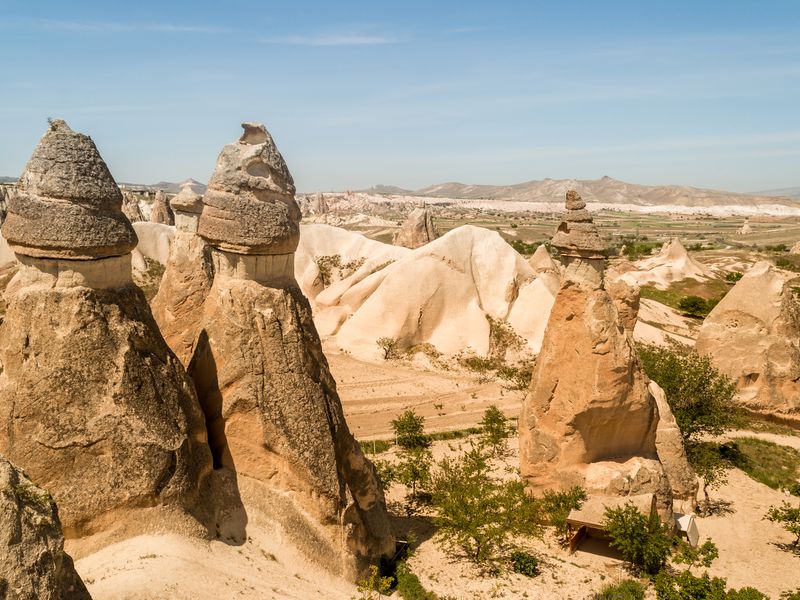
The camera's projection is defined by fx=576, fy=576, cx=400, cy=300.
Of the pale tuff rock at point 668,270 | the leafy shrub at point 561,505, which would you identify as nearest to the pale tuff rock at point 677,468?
the leafy shrub at point 561,505

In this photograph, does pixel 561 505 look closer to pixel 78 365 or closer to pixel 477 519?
pixel 477 519

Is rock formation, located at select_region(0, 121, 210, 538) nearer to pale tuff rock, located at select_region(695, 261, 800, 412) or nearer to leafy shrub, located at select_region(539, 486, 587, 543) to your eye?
leafy shrub, located at select_region(539, 486, 587, 543)

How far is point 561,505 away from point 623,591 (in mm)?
2741

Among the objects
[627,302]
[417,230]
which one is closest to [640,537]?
[627,302]

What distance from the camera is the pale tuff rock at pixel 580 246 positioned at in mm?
14875

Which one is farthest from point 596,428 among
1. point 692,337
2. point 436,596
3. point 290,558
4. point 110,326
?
point 692,337

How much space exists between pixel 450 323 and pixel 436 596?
876 inches

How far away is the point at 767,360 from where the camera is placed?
942 inches

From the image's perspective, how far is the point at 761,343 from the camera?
2422 centimetres

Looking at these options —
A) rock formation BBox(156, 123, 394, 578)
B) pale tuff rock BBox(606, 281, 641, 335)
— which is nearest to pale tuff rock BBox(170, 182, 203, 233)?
rock formation BBox(156, 123, 394, 578)

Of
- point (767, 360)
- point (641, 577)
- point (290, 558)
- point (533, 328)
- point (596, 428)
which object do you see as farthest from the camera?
point (533, 328)

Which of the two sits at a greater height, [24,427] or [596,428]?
[24,427]

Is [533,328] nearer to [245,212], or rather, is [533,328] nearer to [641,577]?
[641,577]

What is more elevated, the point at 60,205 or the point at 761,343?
the point at 60,205
